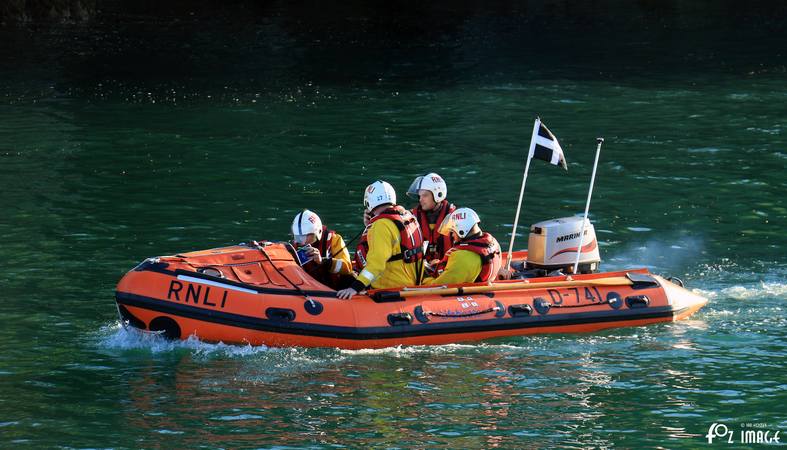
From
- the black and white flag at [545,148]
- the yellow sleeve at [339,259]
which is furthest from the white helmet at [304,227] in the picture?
the black and white flag at [545,148]

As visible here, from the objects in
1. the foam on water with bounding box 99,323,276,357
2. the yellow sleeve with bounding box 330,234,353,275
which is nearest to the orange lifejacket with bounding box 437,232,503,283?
the yellow sleeve with bounding box 330,234,353,275

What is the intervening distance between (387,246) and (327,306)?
1.00 metres

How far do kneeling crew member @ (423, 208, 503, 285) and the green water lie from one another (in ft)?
2.88

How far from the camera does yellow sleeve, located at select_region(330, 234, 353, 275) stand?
610 inches

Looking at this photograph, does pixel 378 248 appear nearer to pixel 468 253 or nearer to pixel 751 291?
pixel 468 253

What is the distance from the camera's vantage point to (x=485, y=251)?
1502 cm

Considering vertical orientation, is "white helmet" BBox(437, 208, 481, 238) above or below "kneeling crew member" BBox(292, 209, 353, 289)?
above

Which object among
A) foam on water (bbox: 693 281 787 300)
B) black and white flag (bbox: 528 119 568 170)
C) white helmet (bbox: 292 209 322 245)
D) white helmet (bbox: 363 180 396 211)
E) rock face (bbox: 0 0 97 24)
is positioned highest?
rock face (bbox: 0 0 97 24)

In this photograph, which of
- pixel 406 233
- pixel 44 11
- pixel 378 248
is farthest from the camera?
pixel 44 11

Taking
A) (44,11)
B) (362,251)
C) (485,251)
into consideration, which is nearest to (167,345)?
(362,251)

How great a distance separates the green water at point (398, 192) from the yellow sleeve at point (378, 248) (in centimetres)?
99

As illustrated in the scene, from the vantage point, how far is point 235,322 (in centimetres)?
1436

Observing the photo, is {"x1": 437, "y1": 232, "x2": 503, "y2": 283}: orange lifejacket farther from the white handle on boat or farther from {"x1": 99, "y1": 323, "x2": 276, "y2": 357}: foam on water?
{"x1": 99, "y1": 323, "x2": 276, "y2": 357}: foam on water

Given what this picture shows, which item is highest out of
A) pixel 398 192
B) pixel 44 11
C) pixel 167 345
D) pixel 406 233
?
pixel 44 11
